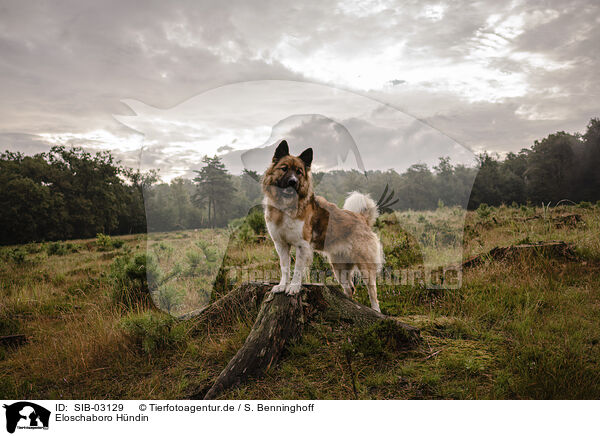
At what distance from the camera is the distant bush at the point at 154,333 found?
419 cm

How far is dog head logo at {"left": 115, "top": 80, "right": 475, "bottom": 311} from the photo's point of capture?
4.22 metres

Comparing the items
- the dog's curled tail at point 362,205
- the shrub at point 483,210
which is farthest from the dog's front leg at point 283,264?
the shrub at point 483,210

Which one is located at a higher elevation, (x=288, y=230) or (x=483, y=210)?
(x=483, y=210)

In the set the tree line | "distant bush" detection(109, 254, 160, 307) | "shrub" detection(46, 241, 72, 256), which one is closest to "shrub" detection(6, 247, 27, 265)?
the tree line

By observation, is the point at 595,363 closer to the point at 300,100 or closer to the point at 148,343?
the point at 300,100

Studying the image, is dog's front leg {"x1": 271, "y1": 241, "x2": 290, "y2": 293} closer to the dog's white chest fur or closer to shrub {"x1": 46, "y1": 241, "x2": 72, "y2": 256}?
the dog's white chest fur

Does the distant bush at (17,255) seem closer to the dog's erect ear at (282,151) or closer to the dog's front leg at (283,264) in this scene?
the dog's front leg at (283,264)

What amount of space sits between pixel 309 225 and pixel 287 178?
0.86 meters

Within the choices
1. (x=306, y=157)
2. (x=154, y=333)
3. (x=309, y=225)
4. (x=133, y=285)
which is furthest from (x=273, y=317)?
(x=133, y=285)

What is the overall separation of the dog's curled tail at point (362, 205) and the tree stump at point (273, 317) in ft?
4.11

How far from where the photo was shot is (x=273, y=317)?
13.0 feet

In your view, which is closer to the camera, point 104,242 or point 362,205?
point 362,205

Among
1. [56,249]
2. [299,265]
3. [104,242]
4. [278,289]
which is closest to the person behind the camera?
[299,265]
